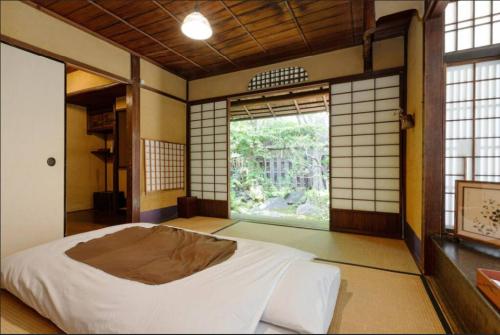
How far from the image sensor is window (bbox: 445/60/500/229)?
209 cm

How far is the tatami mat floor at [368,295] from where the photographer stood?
129 cm

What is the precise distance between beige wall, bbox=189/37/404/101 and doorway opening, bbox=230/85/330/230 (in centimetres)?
159

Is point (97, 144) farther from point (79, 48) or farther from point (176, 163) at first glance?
point (79, 48)

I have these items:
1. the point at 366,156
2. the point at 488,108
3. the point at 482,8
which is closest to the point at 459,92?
the point at 488,108

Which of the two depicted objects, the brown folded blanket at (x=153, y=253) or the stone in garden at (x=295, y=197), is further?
the stone in garden at (x=295, y=197)

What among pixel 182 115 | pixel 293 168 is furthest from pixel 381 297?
pixel 293 168

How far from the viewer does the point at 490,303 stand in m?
1.13

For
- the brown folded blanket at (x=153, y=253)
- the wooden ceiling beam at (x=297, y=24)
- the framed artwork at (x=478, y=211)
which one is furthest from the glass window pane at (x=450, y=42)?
the brown folded blanket at (x=153, y=253)

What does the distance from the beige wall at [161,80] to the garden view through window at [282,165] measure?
280 cm

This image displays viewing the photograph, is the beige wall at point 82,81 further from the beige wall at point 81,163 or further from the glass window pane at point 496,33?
the glass window pane at point 496,33

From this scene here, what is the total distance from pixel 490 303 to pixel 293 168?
5.44 metres

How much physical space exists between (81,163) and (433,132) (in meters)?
6.28

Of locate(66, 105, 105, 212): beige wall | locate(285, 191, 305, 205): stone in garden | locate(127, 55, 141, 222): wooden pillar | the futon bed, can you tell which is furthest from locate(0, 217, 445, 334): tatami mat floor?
locate(66, 105, 105, 212): beige wall

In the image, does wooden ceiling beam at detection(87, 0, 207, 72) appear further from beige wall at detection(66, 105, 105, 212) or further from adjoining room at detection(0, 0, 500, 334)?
beige wall at detection(66, 105, 105, 212)
